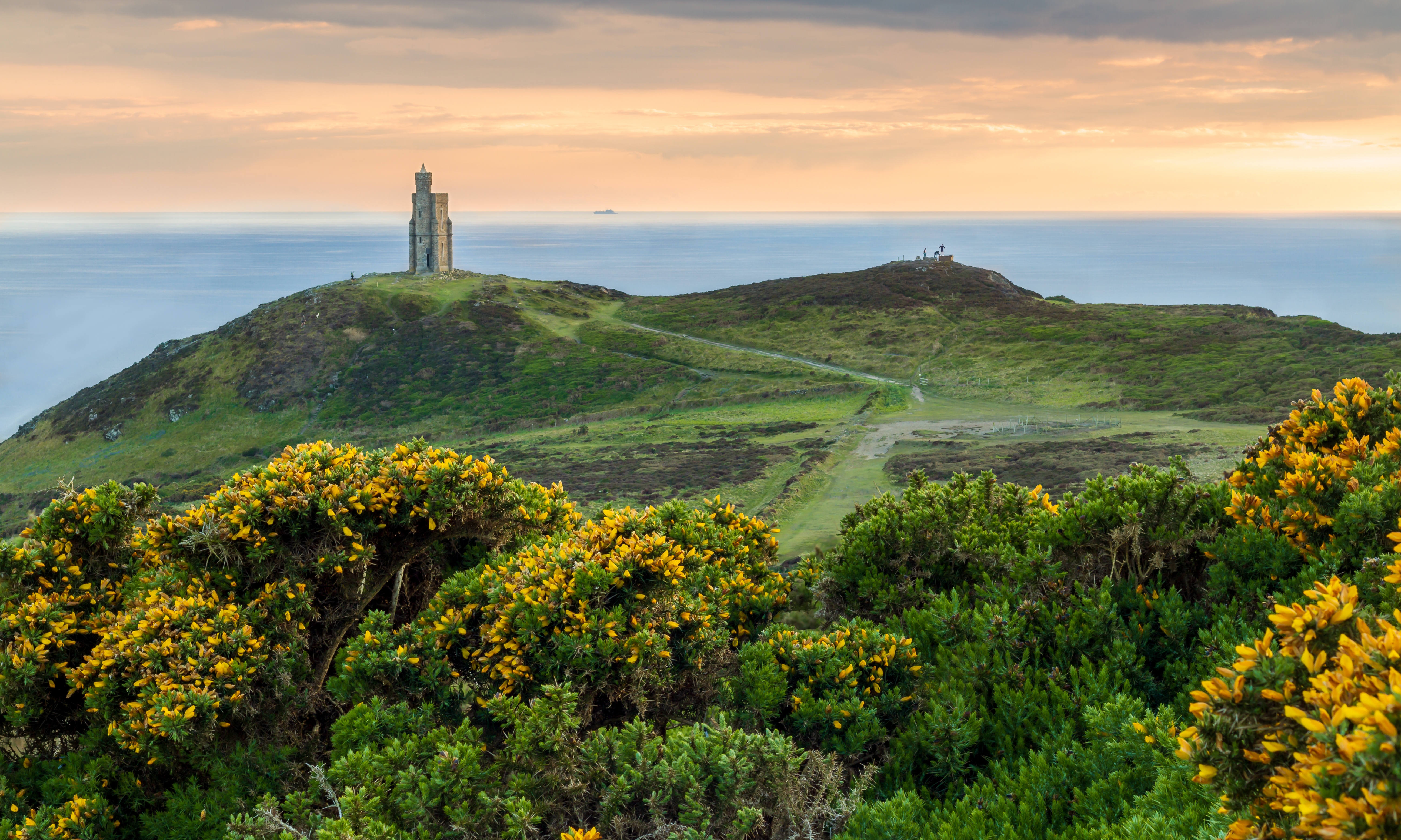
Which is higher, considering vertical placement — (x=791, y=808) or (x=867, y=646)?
(x=867, y=646)

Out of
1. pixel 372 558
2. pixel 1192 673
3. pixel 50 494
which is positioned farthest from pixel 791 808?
pixel 50 494

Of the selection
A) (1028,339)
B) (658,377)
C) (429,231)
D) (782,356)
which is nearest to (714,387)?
(658,377)

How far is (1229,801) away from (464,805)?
4815 mm

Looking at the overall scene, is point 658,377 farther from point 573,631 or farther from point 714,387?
point 573,631

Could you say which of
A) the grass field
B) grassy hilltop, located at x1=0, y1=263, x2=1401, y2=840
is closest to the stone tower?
the grass field

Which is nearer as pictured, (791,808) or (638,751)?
(791,808)

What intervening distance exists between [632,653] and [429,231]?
121529 mm

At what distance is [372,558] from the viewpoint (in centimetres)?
943

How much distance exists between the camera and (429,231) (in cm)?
12056

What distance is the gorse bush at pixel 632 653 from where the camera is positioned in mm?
6293

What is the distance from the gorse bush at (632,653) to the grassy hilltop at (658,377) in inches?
1403

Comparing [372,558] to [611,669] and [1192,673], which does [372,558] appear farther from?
[1192,673]

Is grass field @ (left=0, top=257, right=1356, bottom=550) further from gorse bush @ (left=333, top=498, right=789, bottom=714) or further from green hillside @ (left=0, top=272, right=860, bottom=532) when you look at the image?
gorse bush @ (left=333, top=498, right=789, bottom=714)

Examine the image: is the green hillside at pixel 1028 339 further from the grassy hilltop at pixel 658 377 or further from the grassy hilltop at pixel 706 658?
the grassy hilltop at pixel 706 658
